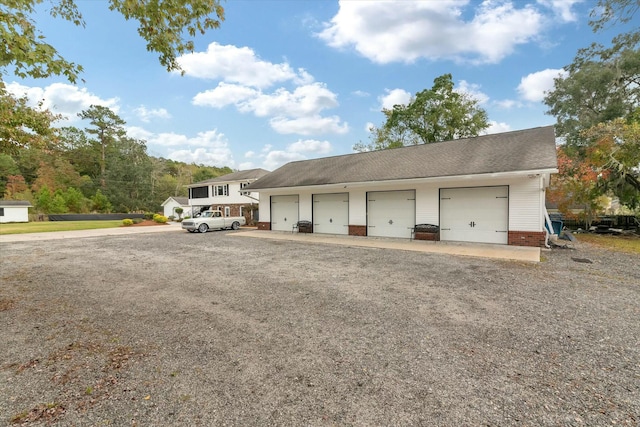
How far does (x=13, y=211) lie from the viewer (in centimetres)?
3164

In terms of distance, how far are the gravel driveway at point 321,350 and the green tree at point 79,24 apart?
3.51m

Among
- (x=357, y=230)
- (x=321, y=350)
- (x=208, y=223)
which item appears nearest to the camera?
(x=321, y=350)

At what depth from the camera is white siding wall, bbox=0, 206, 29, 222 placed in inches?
1227

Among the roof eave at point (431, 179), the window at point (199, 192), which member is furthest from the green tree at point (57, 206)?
the roof eave at point (431, 179)

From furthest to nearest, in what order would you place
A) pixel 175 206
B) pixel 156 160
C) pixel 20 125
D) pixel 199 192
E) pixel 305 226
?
pixel 156 160
pixel 175 206
pixel 199 192
pixel 305 226
pixel 20 125

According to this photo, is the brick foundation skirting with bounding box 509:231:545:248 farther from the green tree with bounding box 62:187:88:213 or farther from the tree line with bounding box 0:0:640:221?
the green tree with bounding box 62:187:88:213

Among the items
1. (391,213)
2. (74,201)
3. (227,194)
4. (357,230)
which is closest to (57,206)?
(74,201)

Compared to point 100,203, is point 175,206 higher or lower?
lower

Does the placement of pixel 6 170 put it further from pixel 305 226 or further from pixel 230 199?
pixel 305 226

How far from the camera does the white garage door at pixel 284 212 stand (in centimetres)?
1639

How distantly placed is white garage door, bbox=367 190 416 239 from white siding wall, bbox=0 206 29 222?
40.9 metres

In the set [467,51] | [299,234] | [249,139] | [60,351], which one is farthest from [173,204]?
[60,351]

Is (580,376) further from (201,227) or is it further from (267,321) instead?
(201,227)

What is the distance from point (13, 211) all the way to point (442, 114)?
4605 centimetres
